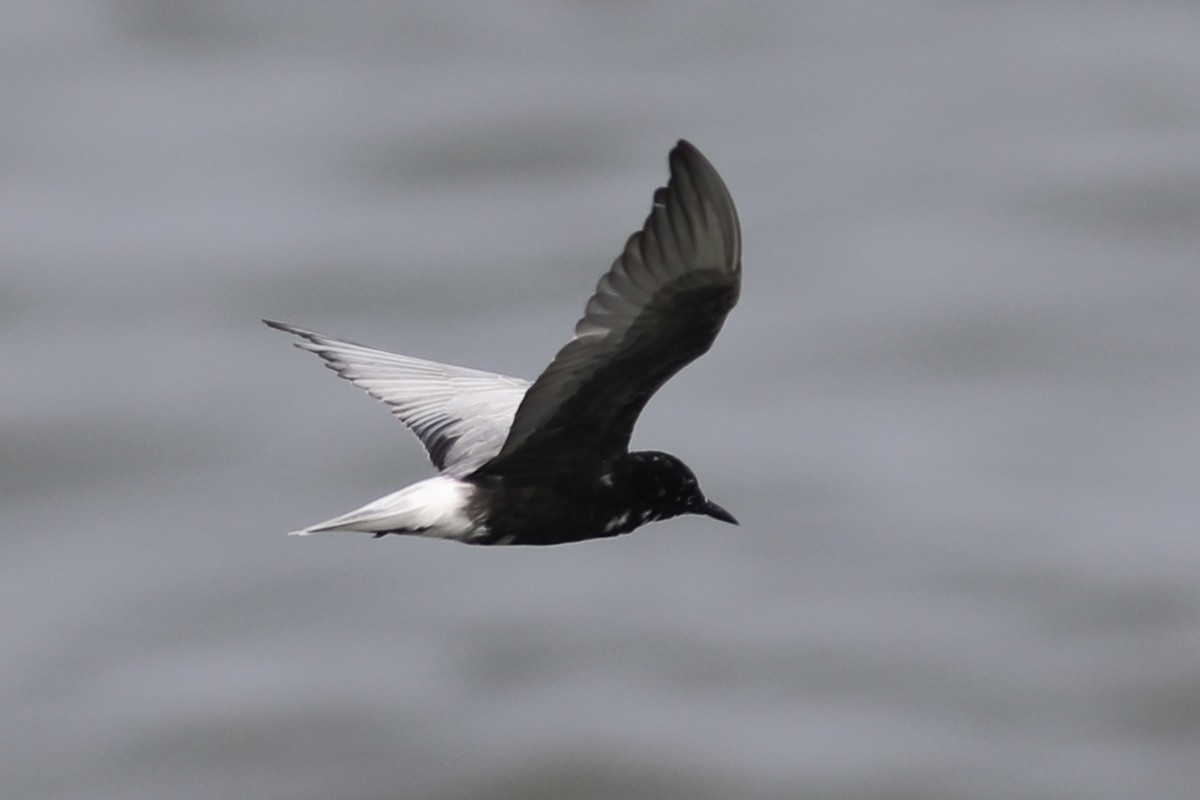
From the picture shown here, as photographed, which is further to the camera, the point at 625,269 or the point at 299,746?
the point at 299,746

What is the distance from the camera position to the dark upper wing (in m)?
7.41

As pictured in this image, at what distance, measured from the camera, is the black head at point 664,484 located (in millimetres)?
8570

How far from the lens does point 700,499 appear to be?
8.93m

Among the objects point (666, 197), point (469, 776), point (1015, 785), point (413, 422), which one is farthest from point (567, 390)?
point (1015, 785)

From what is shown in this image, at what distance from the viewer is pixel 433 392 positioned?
9609 millimetres

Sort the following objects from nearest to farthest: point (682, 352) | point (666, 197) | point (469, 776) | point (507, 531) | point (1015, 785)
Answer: point (666, 197)
point (682, 352)
point (507, 531)
point (469, 776)
point (1015, 785)

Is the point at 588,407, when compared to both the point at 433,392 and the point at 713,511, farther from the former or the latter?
the point at 433,392

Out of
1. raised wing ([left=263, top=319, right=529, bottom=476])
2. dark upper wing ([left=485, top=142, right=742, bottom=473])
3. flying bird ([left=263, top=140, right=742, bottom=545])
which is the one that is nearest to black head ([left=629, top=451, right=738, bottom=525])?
flying bird ([left=263, top=140, right=742, bottom=545])

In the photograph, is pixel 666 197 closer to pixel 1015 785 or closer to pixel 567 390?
pixel 567 390

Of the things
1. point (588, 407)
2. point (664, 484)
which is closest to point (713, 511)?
point (664, 484)

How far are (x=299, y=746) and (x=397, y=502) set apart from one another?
Answer: 1017 cm

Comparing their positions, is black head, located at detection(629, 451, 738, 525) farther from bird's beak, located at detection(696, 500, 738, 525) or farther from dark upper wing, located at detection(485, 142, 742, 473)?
dark upper wing, located at detection(485, 142, 742, 473)

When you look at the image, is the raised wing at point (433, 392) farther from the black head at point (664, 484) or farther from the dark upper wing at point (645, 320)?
the dark upper wing at point (645, 320)

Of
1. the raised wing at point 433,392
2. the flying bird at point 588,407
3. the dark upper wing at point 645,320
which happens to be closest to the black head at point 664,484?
the flying bird at point 588,407
